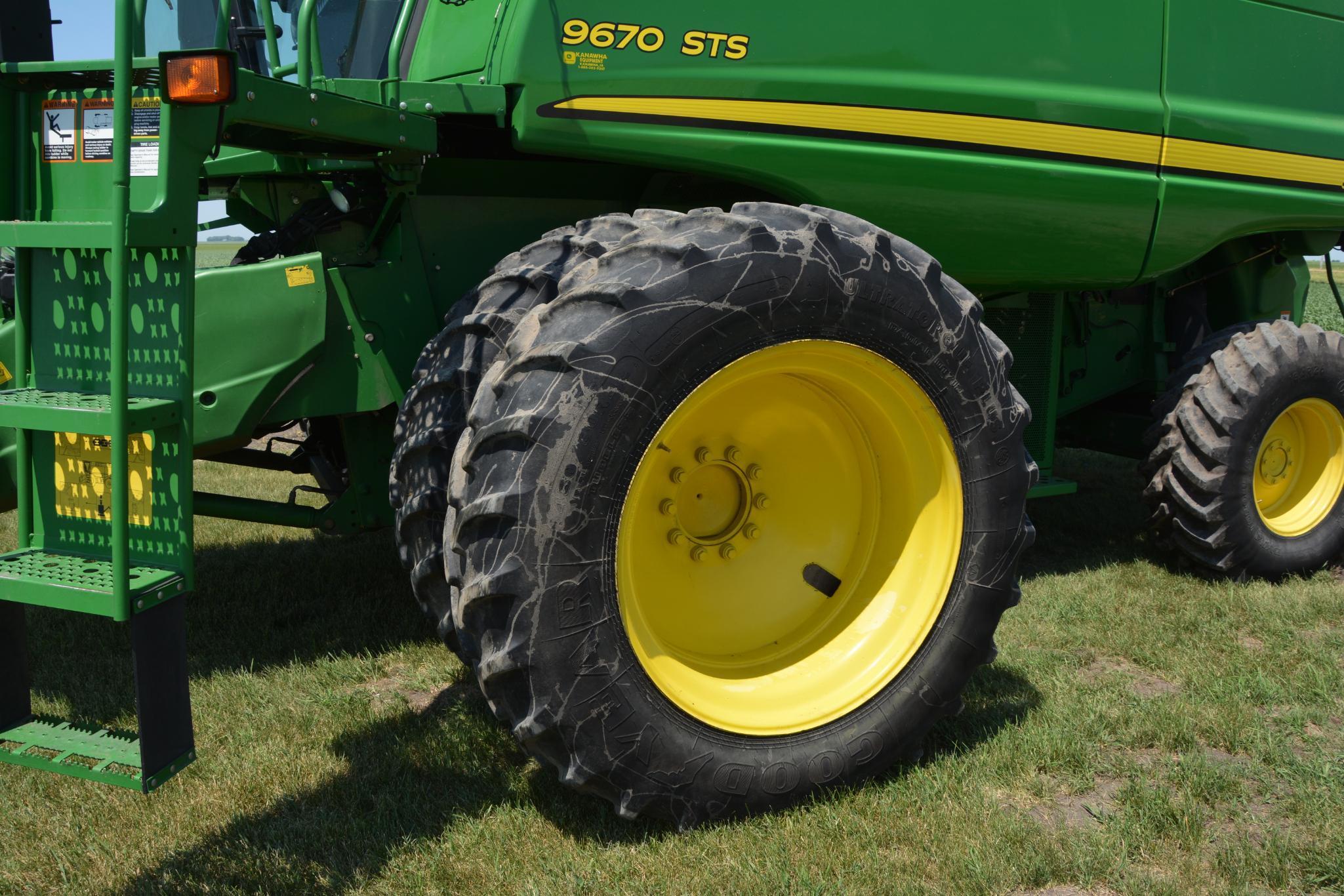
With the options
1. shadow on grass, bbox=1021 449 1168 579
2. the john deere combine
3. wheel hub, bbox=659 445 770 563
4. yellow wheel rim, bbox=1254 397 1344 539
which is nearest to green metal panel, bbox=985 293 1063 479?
the john deere combine

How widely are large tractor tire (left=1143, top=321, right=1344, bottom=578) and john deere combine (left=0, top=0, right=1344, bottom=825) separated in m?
0.02

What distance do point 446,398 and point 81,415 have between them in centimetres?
97

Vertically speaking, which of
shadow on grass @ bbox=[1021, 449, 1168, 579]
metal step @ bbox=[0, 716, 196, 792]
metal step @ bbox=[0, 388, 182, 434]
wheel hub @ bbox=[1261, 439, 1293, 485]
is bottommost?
shadow on grass @ bbox=[1021, 449, 1168, 579]

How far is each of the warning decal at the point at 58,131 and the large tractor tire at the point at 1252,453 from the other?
406cm

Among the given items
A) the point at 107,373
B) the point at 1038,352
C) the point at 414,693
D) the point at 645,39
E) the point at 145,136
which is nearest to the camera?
the point at 107,373

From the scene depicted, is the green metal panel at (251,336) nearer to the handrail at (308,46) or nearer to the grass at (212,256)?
the handrail at (308,46)

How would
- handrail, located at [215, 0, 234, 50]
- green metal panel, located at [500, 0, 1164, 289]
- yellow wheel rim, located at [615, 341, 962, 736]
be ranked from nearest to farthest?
handrail, located at [215, 0, 234, 50] < yellow wheel rim, located at [615, 341, 962, 736] < green metal panel, located at [500, 0, 1164, 289]

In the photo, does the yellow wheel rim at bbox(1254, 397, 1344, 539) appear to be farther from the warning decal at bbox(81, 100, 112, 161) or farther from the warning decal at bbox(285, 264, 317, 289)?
the warning decal at bbox(81, 100, 112, 161)

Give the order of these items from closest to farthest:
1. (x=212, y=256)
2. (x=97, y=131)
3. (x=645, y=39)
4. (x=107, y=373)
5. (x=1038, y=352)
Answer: (x=107, y=373)
(x=97, y=131)
(x=645, y=39)
(x=1038, y=352)
(x=212, y=256)

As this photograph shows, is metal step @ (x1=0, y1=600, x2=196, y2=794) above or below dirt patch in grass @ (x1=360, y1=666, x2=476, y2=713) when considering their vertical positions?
above

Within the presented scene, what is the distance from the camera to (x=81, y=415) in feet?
7.25

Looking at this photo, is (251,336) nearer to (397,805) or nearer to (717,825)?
(397,805)

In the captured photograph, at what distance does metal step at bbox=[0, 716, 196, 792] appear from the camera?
2.21 metres

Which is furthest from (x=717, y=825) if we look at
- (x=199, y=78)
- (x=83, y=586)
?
(x=199, y=78)
